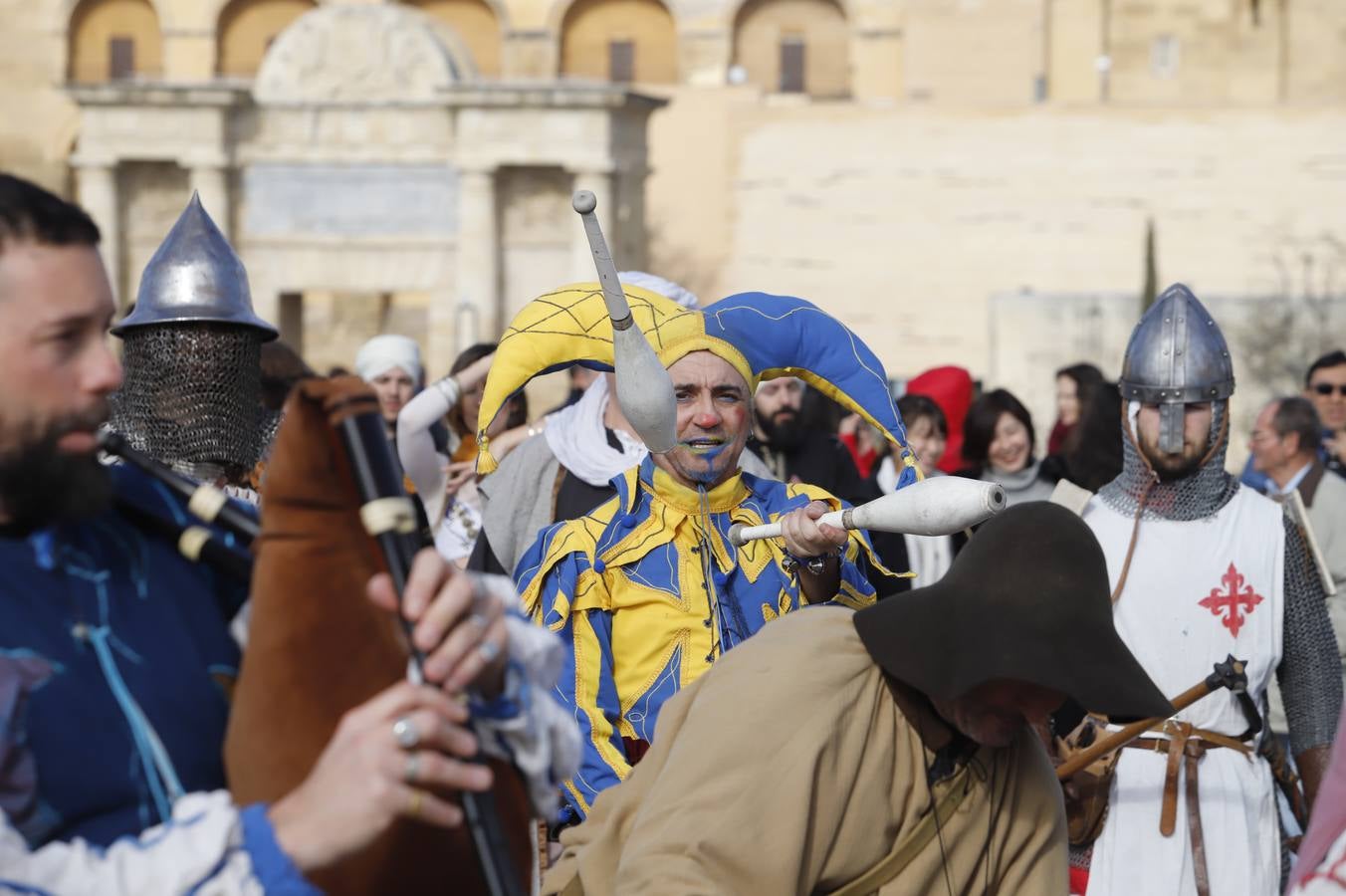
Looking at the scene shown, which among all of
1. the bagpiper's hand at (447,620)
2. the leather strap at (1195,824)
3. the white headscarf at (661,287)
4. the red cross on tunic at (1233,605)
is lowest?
the leather strap at (1195,824)

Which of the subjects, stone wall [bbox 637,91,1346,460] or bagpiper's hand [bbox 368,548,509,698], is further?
stone wall [bbox 637,91,1346,460]

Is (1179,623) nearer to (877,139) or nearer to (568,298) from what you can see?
(568,298)

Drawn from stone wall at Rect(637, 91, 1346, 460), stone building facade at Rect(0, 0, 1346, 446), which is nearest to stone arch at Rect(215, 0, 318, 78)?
stone building facade at Rect(0, 0, 1346, 446)

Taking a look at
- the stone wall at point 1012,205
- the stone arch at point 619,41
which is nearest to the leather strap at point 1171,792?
the stone wall at point 1012,205

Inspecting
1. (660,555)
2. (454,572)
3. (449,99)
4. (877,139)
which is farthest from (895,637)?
(877,139)

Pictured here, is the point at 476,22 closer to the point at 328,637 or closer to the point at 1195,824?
the point at 1195,824

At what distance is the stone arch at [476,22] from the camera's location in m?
55.4

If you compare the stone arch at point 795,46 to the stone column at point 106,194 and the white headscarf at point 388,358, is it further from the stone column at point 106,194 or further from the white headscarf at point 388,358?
the white headscarf at point 388,358

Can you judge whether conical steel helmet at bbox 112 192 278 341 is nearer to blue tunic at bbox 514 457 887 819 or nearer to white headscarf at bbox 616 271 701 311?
blue tunic at bbox 514 457 887 819

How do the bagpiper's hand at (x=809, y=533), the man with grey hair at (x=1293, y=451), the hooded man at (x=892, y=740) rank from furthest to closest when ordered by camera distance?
1. the man with grey hair at (x=1293, y=451)
2. the bagpiper's hand at (x=809, y=533)
3. the hooded man at (x=892, y=740)

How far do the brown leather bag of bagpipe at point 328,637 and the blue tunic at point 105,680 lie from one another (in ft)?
0.21

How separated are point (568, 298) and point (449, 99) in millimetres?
23338

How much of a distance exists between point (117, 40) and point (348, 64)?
93.3ft

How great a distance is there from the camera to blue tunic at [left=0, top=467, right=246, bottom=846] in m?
2.24
